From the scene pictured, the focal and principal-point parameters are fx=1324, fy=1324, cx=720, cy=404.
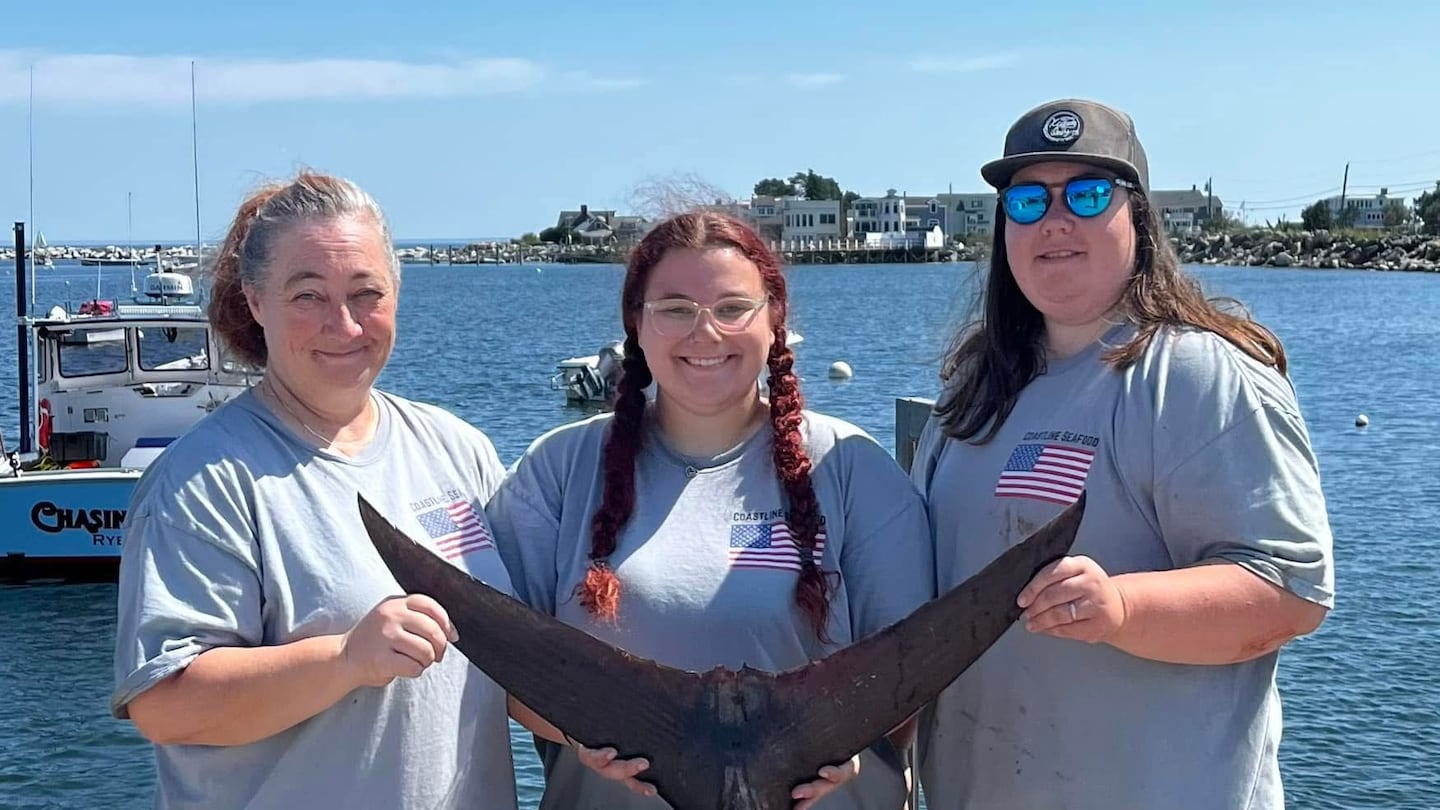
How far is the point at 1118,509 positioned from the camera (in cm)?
313

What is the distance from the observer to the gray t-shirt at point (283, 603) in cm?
282

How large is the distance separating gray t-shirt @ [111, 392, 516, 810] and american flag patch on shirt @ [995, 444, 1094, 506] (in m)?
1.33

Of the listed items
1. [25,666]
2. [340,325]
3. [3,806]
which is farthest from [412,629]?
[25,666]

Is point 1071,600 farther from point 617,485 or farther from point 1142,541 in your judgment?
point 617,485

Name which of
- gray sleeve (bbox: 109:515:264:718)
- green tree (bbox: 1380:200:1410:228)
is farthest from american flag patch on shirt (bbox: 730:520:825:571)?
green tree (bbox: 1380:200:1410:228)

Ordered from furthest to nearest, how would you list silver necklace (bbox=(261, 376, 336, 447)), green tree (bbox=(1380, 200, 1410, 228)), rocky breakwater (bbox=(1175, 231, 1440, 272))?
green tree (bbox=(1380, 200, 1410, 228))
rocky breakwater (bbox=(1175, 231, 1440, 272))
silver necklace (bbox=(261, 376, 336, 447))

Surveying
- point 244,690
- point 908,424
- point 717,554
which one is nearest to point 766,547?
point 717,554

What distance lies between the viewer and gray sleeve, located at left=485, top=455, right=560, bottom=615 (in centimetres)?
335

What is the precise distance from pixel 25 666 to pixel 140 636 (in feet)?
39.0

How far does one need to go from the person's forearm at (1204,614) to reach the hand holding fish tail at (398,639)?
1449 millimetres

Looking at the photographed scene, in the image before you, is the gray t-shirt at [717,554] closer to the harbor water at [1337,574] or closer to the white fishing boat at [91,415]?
the harbor water at [1337,574]

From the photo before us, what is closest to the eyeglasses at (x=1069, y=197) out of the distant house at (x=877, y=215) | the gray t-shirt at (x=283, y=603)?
the gray t-shirt at (x=283, y=603)

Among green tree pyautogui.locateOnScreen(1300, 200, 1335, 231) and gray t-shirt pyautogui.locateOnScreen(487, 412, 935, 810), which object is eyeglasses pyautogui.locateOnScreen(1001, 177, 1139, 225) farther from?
green tree pyautogui.locateOnScreen(1300, 200, 1335, 231)

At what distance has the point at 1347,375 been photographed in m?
33.7
